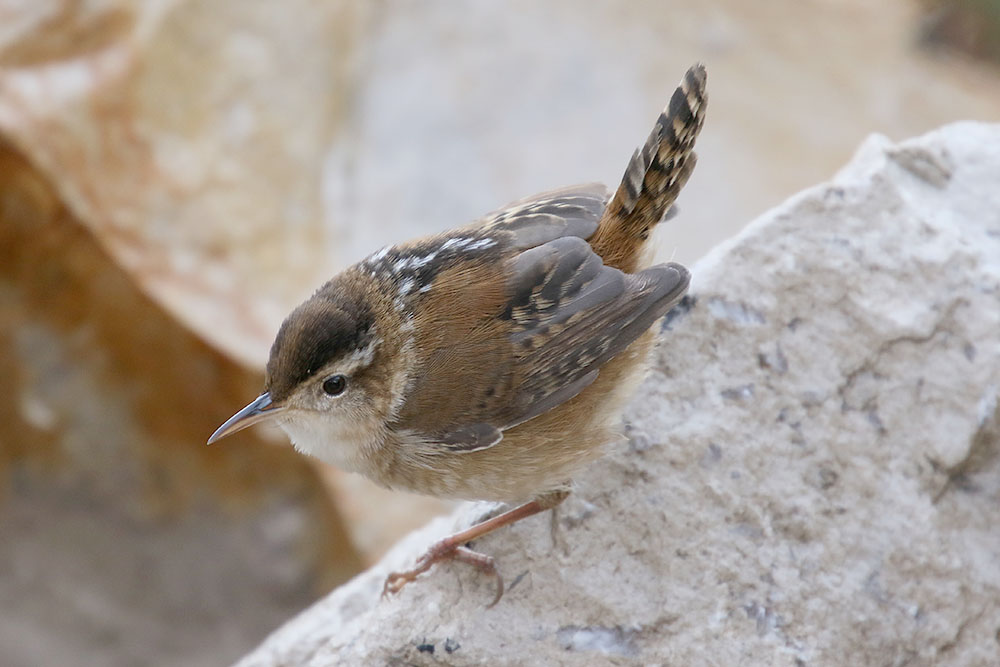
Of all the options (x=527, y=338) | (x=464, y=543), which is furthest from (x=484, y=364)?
(x=464, y=543)

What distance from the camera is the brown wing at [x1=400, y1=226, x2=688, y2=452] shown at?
3225mm

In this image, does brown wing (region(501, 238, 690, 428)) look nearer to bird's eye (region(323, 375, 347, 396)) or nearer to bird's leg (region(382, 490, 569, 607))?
bird's leg (region(382, 490, 569, 607))

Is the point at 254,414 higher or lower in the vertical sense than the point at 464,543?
higher

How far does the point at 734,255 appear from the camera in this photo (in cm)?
370

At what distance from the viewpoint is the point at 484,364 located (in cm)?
324

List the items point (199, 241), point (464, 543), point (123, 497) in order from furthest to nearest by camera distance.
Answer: point (123, 497)
point (199, 241)
point (464, 543)

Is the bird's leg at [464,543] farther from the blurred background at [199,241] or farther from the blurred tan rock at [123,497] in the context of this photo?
the blurred tan rock at [123,497]

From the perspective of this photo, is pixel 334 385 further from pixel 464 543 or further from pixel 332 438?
pixel 464 543

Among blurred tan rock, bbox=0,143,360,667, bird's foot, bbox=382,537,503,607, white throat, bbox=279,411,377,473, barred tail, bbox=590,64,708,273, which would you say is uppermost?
barred tail, bbox=590,64,708,273

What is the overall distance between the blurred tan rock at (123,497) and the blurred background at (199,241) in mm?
12

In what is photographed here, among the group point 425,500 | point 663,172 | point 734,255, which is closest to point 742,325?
point 734,255

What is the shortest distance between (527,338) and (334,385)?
1.88 ft

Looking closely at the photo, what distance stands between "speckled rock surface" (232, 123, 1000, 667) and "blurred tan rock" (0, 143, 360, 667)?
7.37 ft

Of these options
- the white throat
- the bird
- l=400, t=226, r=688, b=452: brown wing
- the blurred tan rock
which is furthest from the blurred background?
l=400, t=226, r=688, b=452: brown wing
